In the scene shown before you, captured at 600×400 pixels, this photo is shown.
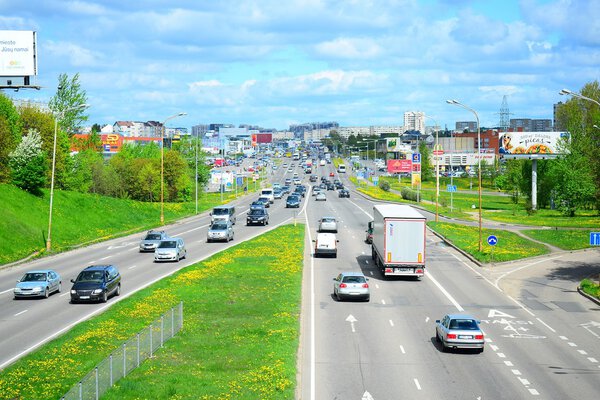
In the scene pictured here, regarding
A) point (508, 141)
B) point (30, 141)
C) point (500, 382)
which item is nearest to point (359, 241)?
point (30, 141)

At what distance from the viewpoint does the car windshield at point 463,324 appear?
29.3 metres

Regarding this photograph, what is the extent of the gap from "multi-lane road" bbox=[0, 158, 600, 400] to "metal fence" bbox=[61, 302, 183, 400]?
4.58 m

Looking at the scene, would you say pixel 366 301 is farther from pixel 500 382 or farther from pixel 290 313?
pixel 500 382

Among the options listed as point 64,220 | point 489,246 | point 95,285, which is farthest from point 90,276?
point 64,220

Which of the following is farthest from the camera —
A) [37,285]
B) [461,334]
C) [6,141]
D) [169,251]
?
[6,141]

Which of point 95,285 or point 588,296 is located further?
point 588,296

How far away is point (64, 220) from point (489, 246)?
38722 mm

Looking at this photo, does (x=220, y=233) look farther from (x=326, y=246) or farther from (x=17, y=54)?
(x=17, y=54)

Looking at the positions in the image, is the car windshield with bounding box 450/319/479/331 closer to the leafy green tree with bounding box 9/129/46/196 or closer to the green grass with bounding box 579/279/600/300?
the green grass with bounding box 579/279/600/300

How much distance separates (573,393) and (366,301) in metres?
17.3

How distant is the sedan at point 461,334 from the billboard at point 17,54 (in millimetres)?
28433

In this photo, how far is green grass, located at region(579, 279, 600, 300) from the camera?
43.1 metres

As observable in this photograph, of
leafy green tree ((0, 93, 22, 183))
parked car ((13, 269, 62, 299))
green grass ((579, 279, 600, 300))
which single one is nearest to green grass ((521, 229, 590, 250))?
green grass ((579, 279, 600, 300))

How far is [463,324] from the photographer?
2947 centimetres
